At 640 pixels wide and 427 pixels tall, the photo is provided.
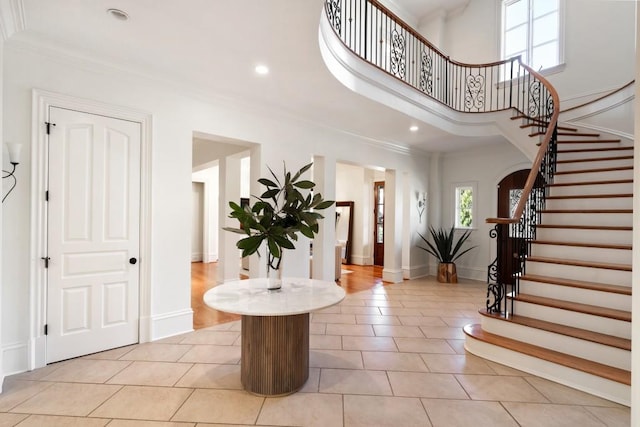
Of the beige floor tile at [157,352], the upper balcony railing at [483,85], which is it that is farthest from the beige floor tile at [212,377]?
the upper balcony railing at [483,85]

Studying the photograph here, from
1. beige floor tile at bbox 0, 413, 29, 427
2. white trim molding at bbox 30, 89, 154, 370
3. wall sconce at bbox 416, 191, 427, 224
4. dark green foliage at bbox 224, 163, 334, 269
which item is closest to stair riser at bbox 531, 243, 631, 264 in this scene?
dark green foliage at bbox 224, 163, 334, 269

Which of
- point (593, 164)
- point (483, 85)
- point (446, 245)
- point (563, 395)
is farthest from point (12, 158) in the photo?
point (483, 85)

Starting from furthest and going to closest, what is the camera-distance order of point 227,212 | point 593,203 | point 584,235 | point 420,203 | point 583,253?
point 420,203, point 227,212, point 593,203, point 584,235, point 583,253

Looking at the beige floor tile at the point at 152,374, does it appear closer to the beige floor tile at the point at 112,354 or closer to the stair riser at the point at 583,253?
the beige floor tile at the point at 112,354

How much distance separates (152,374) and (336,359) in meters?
1.60

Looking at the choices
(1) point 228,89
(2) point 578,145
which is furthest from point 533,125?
(1) point 228,89

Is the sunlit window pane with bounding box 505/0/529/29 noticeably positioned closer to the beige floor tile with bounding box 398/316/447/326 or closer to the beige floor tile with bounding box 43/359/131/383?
the beige floor tile with bounding box 398/316/447/326

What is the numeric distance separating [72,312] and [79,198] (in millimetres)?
1057

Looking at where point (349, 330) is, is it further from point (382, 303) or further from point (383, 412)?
point (383, 412)

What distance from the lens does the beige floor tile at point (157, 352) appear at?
9.48 ft

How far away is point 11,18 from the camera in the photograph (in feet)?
7.43

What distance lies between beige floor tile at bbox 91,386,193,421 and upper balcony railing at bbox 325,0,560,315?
3070 mm

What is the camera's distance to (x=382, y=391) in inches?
94.0

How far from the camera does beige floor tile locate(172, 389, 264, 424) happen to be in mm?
2043
